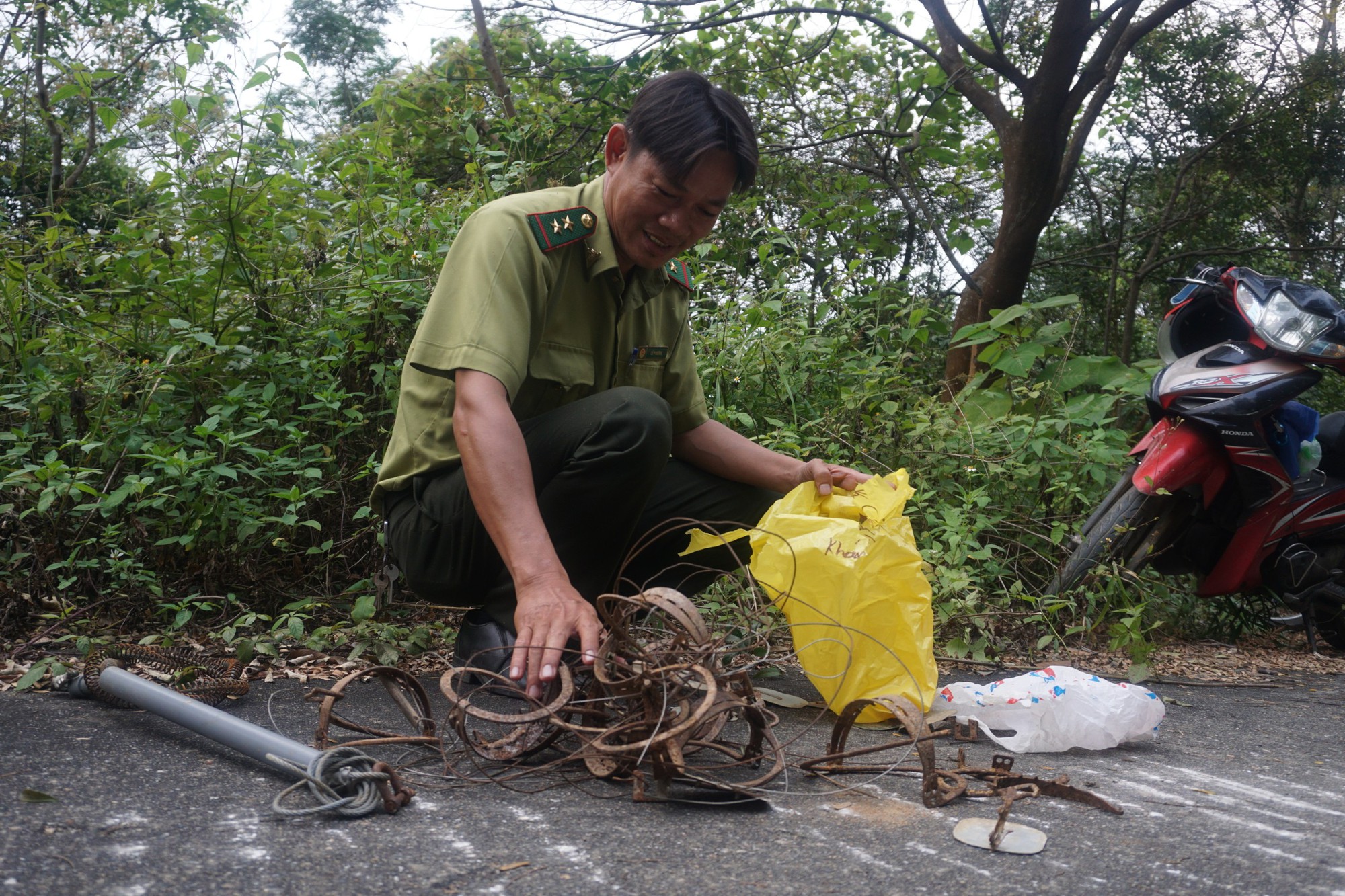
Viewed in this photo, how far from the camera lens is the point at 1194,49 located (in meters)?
9.24

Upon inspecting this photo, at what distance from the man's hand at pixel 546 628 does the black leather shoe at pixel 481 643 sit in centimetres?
57

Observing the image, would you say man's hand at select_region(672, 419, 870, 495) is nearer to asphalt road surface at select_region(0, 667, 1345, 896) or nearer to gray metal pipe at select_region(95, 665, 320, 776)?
asphalt road surface at select_region(0, 667, 1345, 896)

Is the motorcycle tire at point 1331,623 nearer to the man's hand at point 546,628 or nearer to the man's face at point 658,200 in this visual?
the man's face at point 658,200

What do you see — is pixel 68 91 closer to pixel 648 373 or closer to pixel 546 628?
pixel 648 373

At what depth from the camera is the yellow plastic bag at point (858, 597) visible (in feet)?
6.79

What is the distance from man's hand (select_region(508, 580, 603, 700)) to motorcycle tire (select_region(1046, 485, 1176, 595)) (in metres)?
2.15

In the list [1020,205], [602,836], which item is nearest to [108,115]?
[602,836]

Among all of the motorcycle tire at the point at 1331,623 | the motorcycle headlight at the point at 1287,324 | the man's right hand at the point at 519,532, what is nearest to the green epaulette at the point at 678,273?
the man's right hand at the point at 519,532

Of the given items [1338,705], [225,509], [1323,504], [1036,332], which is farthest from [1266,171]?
[225,509]

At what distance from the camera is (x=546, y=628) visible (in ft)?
5.23

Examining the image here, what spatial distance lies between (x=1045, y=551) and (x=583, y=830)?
8.48 feet

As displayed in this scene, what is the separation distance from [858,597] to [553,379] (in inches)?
33.3

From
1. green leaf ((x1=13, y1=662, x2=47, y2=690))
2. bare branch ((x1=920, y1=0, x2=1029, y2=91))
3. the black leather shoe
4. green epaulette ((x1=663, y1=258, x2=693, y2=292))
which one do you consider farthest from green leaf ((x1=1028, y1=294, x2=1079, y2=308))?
green leaf ((x1=13, y1=662, x2=47, y2=690))

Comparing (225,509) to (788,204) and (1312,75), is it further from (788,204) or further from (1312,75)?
(1312,75)
